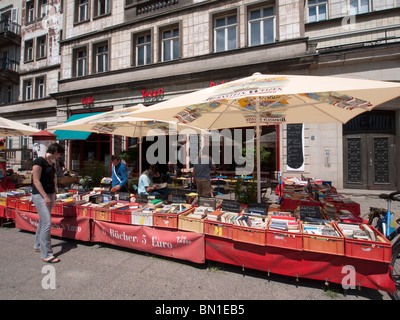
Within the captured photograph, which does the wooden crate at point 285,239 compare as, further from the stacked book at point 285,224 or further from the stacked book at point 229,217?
the stacked book at point 229,217

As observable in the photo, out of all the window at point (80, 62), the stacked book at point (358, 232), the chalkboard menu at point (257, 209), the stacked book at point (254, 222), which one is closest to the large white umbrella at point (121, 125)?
the chalkboard menu at point (257, 209)

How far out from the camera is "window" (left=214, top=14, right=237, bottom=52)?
1166 centimetres

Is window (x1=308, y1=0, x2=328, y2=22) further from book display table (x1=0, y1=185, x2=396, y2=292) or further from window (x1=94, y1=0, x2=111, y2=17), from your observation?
book display table (x1=0, y1=185, x2=396, y2=292)

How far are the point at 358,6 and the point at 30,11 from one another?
2693 centimetres

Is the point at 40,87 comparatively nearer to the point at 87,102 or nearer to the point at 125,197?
the point at 87,102

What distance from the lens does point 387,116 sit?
9.95 metres

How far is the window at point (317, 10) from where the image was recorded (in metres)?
11.8

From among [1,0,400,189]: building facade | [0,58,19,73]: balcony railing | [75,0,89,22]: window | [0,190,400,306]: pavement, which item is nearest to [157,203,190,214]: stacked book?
[0,190,400,306]: pavement

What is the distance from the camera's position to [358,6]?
11.2 metres

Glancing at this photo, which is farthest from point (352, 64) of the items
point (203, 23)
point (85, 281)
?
point (85, 281)

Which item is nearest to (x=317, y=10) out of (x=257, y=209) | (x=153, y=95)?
(x=153, y=95)

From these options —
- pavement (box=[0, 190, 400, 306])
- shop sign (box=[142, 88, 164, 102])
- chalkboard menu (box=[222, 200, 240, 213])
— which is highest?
shop sign (box=[142, 88, 164, 102])

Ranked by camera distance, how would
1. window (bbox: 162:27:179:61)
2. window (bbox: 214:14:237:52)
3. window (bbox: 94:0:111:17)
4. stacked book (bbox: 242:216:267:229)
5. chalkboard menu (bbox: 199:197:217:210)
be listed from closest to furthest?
1. stacked book (bbox: 242:216:267:229)
2. chalkboard menu (bbox: 199:197:217:210)
3. window (bbox: 214:14:237:52)
4. window (bbox: 162:27:179:61)
5. window (bbox: 94:0:111:17)

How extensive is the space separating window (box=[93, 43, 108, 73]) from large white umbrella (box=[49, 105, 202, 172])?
9.89 m
